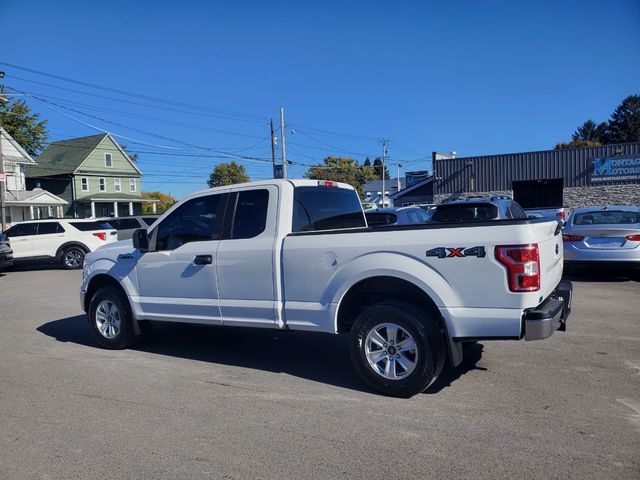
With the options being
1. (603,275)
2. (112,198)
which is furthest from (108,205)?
(603,275)

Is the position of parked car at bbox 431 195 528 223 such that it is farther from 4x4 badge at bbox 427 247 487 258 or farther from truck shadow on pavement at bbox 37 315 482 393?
4x4 badge at bbox 427 247 487 258

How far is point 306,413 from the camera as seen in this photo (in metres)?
4.44

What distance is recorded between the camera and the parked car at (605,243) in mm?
9945

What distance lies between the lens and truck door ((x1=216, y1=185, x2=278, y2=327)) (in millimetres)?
5355

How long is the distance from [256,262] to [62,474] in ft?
8.26

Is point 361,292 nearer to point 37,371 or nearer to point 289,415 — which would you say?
point 289,415

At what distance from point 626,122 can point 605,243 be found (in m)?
81.3

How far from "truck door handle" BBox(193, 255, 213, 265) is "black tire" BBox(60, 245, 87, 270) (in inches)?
539

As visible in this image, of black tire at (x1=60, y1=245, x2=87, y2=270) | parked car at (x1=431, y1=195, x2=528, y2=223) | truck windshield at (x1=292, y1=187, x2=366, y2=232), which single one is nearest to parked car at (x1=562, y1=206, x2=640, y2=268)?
parked car at (x1=431, y1=195, x2=528, y2=223)

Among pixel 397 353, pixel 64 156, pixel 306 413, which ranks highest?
pixel 64 156

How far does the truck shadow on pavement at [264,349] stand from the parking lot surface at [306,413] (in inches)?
1.3

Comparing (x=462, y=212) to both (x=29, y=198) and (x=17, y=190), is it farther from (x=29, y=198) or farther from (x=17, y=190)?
(x=17, y=190)

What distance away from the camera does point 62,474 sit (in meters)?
3.53

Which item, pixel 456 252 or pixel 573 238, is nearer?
pixel 456 252
